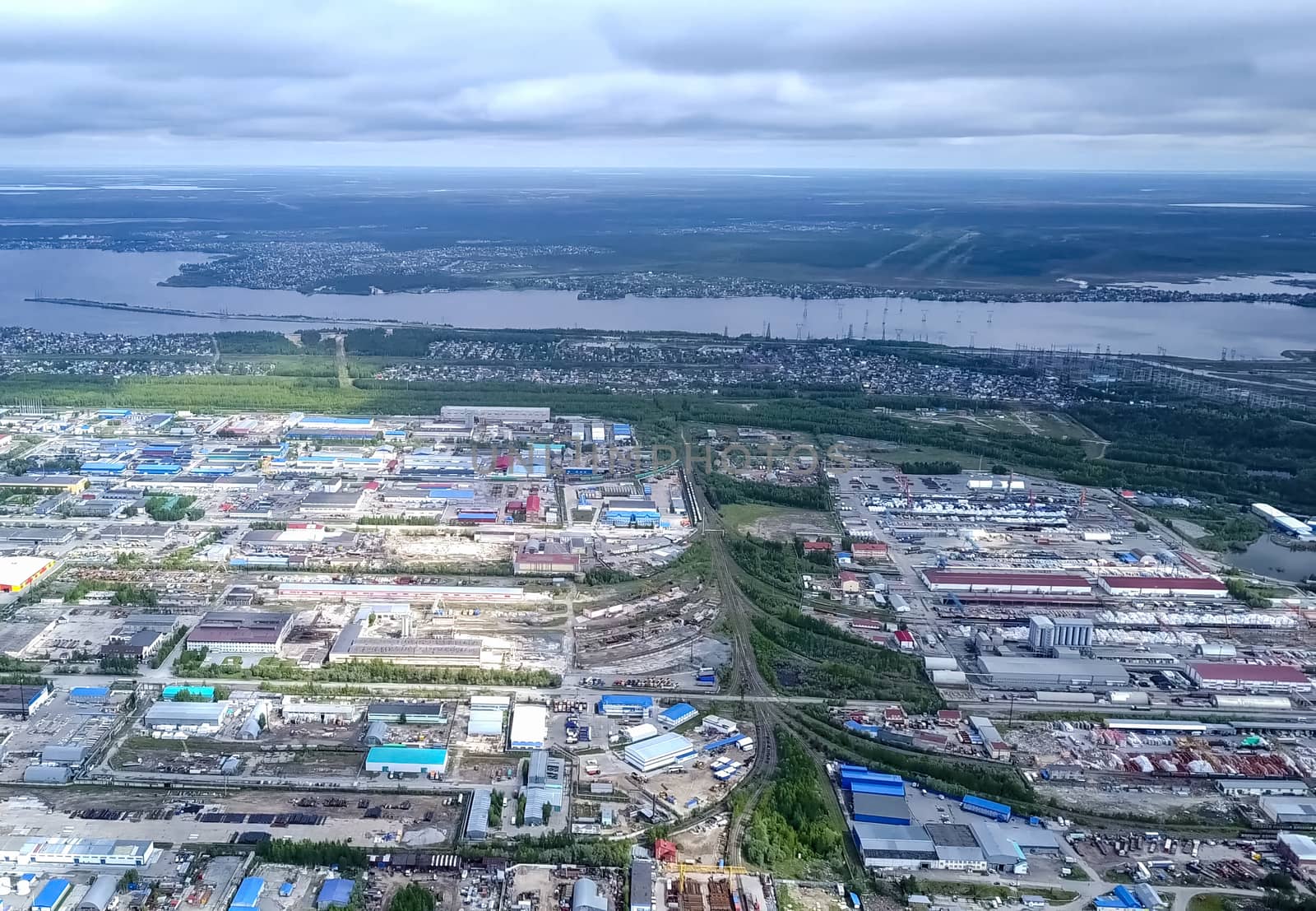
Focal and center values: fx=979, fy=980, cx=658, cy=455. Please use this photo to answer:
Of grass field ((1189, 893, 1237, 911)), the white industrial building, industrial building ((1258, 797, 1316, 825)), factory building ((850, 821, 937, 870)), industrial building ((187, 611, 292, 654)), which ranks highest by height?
industrial building ((187, 611, 292, 654))

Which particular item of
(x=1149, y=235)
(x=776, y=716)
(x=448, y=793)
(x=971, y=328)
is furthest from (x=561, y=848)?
(x=1149, y=235)

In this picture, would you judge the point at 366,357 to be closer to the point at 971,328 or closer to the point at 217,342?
the point at 217,342

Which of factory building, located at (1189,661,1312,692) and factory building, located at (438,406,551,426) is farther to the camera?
factory building, located at (438,406,551,426)

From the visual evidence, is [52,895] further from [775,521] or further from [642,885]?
[775,521]

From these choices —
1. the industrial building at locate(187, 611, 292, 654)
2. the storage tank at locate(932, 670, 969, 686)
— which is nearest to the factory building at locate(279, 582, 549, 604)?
the industrial building at locate(187, 611, 292, 654)

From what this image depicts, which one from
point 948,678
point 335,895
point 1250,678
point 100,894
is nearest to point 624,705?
point 335,895

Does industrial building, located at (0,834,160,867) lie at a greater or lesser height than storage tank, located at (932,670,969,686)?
greater

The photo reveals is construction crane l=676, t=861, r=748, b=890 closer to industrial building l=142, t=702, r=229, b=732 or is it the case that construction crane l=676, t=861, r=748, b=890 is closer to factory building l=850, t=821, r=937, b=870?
factory building l=850, t=821, r=937, b=870
